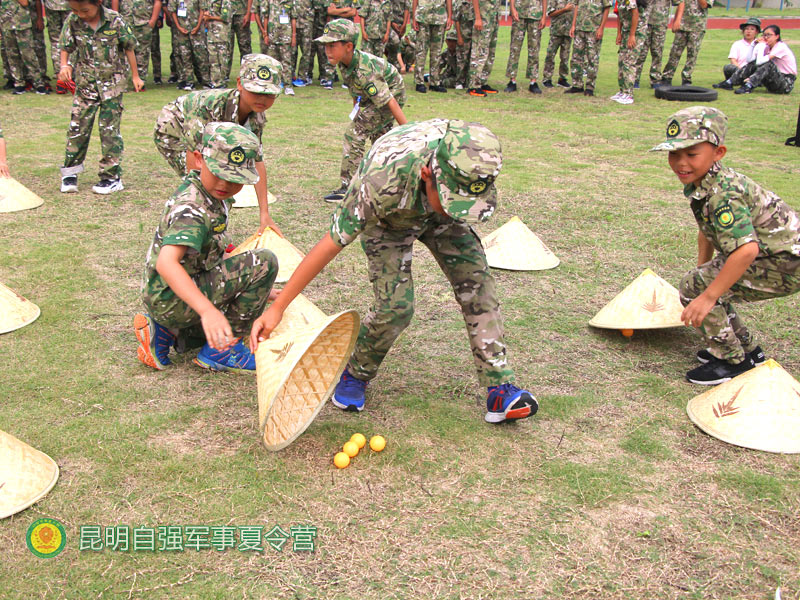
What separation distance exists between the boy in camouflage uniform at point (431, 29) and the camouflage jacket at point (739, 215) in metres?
10.8

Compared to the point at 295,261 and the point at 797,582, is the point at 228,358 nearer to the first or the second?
the point at 295,261

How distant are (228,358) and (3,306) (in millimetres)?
1626

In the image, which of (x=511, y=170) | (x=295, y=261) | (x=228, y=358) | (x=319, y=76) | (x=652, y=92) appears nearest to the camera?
(x=228, y=358)

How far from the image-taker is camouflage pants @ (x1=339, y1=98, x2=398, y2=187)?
705cm

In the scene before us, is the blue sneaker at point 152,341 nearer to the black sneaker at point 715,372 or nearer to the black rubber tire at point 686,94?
the black sneaker at point 715,372

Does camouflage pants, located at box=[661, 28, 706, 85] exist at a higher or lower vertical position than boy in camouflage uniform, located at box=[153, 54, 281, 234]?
lower

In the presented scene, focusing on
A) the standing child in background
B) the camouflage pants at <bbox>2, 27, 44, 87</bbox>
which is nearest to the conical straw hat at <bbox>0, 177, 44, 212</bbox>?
the standing child in background

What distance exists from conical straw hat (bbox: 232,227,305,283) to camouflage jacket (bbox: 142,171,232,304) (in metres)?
1.24

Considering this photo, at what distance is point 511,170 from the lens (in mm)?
8547

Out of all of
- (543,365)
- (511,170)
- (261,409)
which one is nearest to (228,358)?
(261,409)

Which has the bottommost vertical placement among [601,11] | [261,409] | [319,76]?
[319,76]

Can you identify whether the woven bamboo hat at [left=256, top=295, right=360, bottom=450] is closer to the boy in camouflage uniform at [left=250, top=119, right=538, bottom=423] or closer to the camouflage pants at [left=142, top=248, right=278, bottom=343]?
the boy in camouflage uniform at [left=250, top=119, right=538, bottom=423]

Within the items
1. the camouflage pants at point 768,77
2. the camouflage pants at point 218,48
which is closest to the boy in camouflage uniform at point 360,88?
the camouflage pants at point 218,48

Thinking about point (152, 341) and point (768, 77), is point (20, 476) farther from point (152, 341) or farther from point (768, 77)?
point (768, 77)
